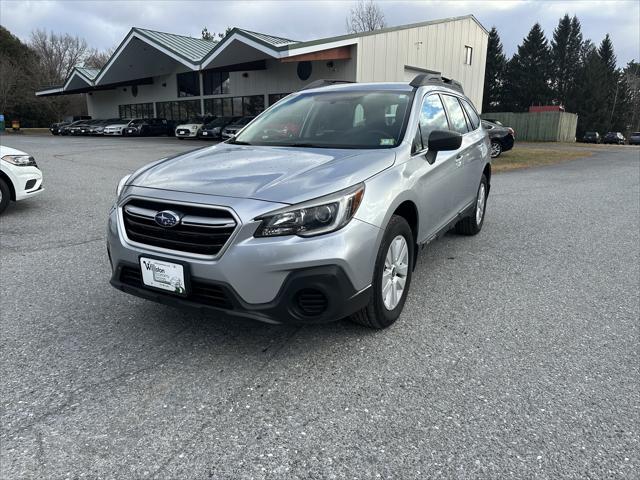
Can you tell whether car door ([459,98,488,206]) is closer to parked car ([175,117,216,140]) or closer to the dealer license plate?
the dealer license plate

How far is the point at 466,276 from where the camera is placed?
4699mm

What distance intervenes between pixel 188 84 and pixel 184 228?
3627 cm

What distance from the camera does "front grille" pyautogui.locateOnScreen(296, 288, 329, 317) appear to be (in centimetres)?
275

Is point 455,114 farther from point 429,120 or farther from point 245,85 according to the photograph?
point 245,85

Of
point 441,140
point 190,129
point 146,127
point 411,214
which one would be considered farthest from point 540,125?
point 411,214

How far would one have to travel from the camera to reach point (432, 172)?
4016mm

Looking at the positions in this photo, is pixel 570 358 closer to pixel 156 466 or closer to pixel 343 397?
pixel 343 397

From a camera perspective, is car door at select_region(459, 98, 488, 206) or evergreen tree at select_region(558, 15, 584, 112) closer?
car door at select_region(459, 98, 488, 206)

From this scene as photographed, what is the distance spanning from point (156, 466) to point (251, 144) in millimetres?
2696

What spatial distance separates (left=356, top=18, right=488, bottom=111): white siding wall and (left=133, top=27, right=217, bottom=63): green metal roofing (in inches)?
404

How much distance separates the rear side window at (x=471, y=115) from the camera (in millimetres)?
5789

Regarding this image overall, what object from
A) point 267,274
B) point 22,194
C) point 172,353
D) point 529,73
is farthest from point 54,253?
point 529,73

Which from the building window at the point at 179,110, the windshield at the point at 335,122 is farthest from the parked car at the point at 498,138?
the building window at the point at 179,110

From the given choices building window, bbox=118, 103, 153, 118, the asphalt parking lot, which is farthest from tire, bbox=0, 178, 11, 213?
building window, bbox=118, 103, 153, 118
